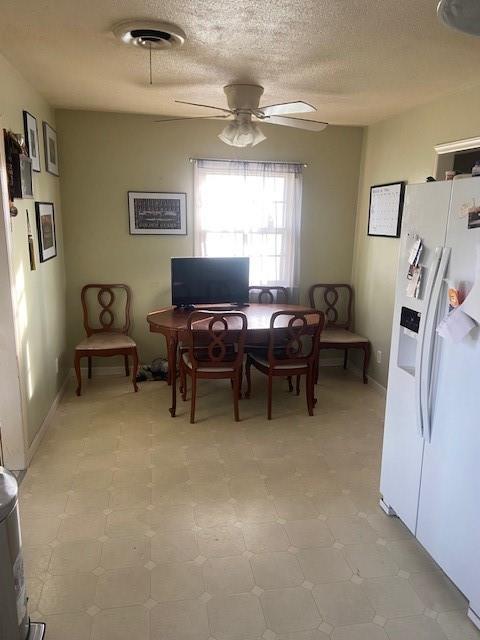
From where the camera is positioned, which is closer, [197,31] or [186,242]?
[197,31]

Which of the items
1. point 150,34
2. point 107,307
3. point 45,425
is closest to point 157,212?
point 107,307

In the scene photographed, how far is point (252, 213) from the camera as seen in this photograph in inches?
178

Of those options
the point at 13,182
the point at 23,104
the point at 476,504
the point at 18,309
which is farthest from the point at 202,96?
the point at 476,504

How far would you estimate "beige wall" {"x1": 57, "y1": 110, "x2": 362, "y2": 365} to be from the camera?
425 cm

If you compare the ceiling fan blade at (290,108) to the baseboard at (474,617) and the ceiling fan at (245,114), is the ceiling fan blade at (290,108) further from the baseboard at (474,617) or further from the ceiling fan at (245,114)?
→ the baseboard at (474,617)

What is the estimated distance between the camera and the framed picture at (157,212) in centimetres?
440

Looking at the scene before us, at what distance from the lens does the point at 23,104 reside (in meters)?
3.08

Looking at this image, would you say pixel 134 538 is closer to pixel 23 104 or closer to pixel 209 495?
pixel 209 495

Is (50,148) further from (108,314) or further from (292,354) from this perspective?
(292,354)

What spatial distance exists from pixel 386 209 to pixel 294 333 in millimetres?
1520

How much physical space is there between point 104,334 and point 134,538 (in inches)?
96.4

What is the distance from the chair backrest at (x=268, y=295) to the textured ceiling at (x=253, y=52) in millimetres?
1735

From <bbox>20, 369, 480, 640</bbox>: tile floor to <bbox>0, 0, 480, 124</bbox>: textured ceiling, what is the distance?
241 cm

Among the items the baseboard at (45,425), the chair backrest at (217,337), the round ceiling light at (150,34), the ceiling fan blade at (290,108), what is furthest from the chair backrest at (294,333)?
the round ceiling light at (150,34)
